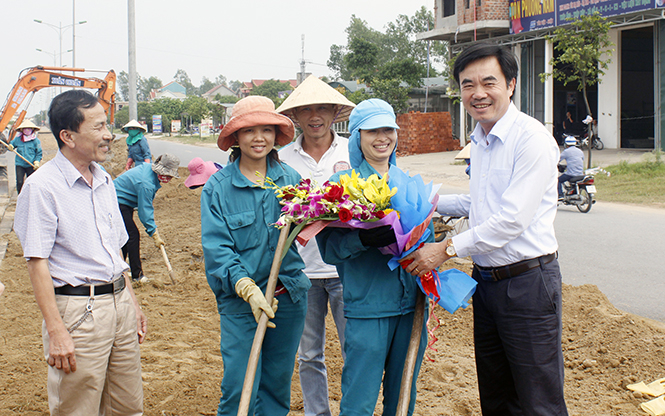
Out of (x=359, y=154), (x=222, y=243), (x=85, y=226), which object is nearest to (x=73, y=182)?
(x=85, y=226)

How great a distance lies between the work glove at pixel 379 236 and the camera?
2.47m

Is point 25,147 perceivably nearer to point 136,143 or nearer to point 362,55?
point 136,143

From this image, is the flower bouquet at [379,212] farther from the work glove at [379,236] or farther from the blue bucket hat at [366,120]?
the blue bucket hat at [366,120]

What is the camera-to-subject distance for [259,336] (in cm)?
254

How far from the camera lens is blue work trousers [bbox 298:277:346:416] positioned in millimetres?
3246

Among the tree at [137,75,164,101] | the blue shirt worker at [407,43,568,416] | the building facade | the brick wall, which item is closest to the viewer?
the blue shirt worker at [407,43,568,416]

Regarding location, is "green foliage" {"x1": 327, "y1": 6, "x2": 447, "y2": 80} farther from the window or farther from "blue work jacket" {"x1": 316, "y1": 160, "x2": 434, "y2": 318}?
"blue work jacket" {"x1": 316, "y1": 160, "x2": 434, "y2": 318}

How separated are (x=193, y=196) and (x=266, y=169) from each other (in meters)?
11.4

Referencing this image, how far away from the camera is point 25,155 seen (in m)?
13.2

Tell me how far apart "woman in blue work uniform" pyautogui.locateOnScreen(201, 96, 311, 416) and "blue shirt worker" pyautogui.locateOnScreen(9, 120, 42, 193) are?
1167 cm

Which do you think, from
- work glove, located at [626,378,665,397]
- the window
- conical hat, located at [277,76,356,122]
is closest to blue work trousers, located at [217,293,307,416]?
conical hat, located at [277,76,356,122]

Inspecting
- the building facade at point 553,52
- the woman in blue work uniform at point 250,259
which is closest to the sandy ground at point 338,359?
the woman in blue work uniform at point 250,259

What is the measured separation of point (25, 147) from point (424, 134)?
17.1m

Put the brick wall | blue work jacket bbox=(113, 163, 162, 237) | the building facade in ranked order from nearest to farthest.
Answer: blue work jacket bbox=(113, 163, 162, 237) → the building facade → the brick wall
